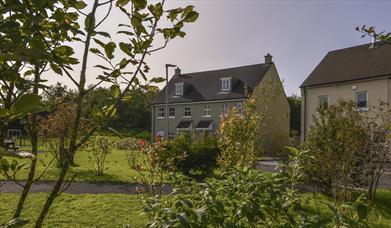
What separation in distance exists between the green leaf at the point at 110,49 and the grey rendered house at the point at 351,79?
85.7 feet

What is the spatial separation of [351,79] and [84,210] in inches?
972

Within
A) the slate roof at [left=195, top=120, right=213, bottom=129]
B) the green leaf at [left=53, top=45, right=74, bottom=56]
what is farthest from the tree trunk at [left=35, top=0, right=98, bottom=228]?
the slate roof at [left=195, top=120, right=213, bottom=129]

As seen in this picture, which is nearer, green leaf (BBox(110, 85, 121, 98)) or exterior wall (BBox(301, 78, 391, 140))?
green leaf (BBox(110, 85, 121, 98))

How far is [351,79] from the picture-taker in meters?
29.2

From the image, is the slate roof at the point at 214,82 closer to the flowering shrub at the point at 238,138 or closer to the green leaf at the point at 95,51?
the flowering shrub at the point at 238,138

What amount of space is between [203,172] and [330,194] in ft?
19.8

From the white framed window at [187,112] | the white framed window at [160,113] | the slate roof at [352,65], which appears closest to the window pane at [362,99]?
the slate roof at [352,65]

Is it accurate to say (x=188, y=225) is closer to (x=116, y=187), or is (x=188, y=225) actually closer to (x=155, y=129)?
(x=116, y=187)

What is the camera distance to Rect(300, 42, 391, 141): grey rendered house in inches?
1078

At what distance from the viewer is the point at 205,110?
43.1 m

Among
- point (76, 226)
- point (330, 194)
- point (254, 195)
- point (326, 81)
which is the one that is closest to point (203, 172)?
point (330, 194)

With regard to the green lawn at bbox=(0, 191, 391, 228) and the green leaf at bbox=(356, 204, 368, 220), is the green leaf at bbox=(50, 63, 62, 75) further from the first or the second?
the green lawn at bbox=(0, 191, 391, 228)

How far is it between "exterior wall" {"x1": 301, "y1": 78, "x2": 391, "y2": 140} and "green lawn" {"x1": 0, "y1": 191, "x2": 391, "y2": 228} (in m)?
16.9

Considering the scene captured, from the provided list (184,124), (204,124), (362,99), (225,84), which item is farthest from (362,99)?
(184,124)
